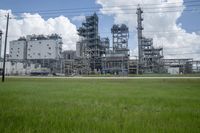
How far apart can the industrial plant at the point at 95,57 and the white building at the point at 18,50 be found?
1.97 ft

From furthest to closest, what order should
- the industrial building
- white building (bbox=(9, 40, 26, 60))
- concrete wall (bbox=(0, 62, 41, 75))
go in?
1. white building (bbox=(9, 40, 26, 60))
2. the industrial building
3. concrete wall (bbox=(0, 62, 41, 75))

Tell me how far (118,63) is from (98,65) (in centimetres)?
951

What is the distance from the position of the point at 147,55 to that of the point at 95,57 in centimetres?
2692

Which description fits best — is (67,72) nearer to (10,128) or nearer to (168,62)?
(168,62)

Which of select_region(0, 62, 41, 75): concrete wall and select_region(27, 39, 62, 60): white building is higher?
select_region(27, 39, 62, 60): white building

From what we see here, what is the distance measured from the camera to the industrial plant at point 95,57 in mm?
100000

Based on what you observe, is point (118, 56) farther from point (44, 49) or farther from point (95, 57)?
point (44, 49)

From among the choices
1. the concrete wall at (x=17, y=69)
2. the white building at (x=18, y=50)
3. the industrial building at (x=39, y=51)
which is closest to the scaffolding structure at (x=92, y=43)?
the industrial building at (x=39, y=51)

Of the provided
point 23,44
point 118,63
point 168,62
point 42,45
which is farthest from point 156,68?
point 23,44

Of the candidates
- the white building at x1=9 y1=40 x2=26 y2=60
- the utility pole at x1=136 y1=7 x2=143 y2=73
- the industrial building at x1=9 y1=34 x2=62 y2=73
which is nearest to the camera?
the utility pole at x1=136 y1=7 x2=143 y2=73

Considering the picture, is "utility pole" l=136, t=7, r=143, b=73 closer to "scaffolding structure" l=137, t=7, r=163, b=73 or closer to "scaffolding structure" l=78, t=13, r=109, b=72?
"scaffolding structure" l=137, t=7, r=163, b=73

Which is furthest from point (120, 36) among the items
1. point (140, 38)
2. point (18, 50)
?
point (18, 50)

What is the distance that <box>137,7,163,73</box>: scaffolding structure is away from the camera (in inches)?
3915

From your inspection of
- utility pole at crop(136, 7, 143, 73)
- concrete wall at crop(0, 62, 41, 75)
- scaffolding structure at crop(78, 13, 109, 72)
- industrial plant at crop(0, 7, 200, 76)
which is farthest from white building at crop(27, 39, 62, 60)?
utility pole at crop(136, 7, 143, 73)
